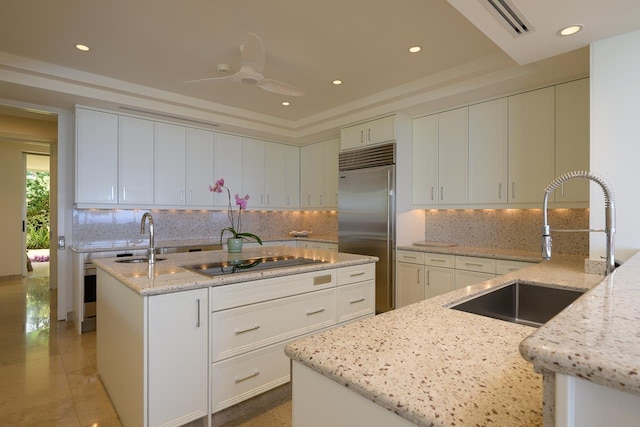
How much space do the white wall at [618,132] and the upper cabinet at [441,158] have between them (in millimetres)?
1526

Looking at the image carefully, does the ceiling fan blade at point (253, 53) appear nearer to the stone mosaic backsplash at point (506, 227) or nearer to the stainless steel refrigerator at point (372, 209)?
the stainless steel refrigerator at point (372, 209)

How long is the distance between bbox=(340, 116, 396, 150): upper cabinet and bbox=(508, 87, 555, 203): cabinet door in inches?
49.2

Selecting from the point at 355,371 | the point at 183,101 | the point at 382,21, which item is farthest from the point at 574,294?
the point at 183,101

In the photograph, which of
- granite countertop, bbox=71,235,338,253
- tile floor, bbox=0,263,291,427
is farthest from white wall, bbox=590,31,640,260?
granite countertop, bbox=71,235,338,253

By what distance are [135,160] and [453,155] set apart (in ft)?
12.5

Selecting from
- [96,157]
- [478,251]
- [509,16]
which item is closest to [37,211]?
[96,157]

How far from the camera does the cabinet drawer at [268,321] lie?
188cm

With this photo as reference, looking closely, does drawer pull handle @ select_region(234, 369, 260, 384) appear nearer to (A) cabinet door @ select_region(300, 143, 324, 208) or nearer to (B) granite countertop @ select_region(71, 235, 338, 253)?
(B) granite countertop @ select_region(71, 235, 338, 253)

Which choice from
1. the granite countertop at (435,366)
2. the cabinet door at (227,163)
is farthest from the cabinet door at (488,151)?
the cabinet door at (227,163)

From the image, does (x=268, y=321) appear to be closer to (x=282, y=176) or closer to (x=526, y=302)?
(x=526, y=302)

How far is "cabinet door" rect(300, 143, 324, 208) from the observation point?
5316 mm

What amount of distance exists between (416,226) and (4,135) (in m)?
6.63

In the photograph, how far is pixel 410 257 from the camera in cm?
374

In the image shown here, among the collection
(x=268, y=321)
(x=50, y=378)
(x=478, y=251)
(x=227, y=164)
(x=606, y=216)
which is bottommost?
(x=50, y=378)
